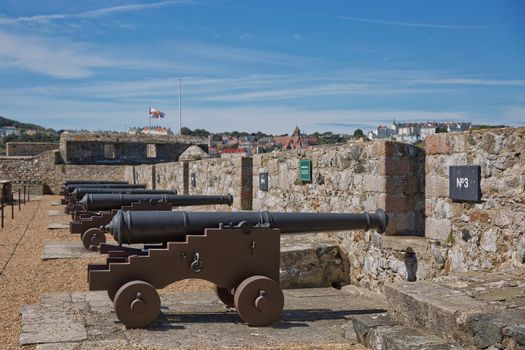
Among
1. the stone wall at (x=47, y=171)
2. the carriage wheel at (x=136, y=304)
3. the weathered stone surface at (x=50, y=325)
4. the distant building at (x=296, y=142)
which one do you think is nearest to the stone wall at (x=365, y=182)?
the carriage wheel at (x=136, y=304)

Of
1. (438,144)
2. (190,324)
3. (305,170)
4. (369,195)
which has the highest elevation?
(438,144)

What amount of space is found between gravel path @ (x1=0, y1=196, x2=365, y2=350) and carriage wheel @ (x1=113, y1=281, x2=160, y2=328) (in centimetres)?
69

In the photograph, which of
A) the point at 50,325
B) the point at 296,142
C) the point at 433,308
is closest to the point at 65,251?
the point at 50,325

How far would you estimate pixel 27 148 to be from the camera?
48438 mm

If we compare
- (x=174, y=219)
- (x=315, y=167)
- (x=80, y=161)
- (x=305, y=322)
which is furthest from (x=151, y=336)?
(x=80, y=161)

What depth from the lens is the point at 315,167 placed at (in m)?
8.24

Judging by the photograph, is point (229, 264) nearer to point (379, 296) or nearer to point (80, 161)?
point (379, 296)

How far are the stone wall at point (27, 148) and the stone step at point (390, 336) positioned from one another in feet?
148

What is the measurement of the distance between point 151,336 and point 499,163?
9.33ft

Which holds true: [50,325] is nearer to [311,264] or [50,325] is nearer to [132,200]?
[311,264]

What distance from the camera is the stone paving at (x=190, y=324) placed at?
4.55 meters

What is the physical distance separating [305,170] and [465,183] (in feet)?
11.1

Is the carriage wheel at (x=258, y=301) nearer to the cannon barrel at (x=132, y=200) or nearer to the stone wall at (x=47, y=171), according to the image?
the cannon barrel at (x=132, y=200)

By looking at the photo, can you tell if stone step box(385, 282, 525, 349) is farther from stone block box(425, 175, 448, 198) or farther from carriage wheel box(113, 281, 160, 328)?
carriage wheel box(113, 281, 160, 328)
